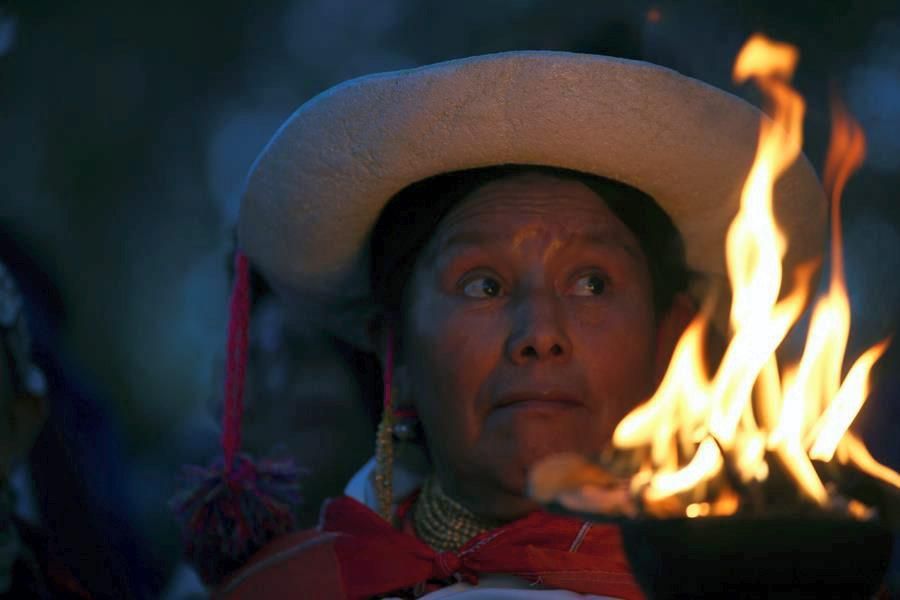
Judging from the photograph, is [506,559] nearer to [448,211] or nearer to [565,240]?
[565,240]

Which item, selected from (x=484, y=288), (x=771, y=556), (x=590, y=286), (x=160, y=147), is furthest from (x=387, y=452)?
(x=160, y=147)

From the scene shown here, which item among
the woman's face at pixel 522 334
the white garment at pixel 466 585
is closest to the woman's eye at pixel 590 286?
the woman's face at pixel 522 334

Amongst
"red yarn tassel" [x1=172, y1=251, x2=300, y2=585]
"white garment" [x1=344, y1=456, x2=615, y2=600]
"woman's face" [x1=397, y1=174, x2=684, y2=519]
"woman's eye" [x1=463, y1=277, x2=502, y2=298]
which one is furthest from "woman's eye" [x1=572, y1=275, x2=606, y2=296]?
"red yarn tassel" [x1=172, y1=251, x2=300, y2=585]

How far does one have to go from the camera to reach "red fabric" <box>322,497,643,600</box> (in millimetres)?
2152

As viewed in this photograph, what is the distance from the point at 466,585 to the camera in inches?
88.2

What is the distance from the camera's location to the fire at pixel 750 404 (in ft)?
4.17

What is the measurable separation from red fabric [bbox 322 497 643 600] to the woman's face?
10 cm

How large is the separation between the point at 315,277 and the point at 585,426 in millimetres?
782

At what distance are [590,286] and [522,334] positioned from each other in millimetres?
228

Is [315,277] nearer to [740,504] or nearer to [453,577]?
[453,577]

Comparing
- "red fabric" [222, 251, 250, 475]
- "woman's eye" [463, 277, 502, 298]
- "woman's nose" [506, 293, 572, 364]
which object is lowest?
"red fabric" [222, 251, 250, 475]

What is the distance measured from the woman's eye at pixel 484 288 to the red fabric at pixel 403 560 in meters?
0.43

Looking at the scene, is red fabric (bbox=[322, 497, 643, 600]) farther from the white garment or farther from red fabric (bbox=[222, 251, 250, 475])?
red fabric (bbox=[222, 251, 250, 475])

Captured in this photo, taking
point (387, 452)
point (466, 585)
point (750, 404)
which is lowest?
point (466, 585)
